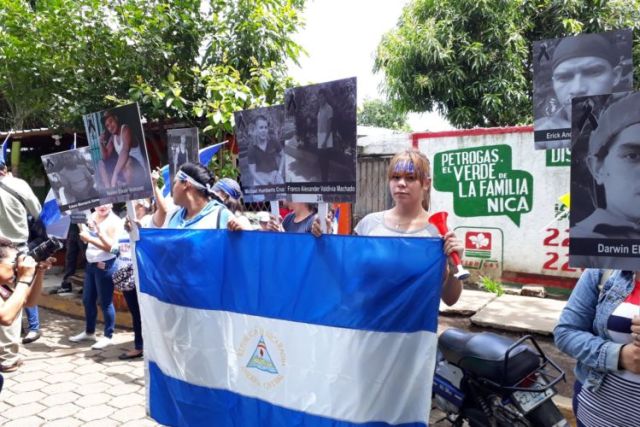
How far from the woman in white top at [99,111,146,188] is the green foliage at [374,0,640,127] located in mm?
7850

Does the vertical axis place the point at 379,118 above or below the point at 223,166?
above

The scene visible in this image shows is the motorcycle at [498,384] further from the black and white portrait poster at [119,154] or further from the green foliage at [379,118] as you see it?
the green foliage at [379,118]

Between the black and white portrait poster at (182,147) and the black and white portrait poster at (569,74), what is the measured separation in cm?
256

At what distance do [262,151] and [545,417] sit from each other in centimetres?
241

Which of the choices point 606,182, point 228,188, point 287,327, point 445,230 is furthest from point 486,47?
point 606,182

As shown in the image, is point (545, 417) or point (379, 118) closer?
point (545, 417)

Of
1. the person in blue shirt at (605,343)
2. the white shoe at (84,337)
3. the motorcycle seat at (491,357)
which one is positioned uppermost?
the person in blue shirt at (605,343)

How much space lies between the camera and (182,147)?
4297 millimetres

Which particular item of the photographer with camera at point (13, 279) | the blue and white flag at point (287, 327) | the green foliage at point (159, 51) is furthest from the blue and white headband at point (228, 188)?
the photographer with camera at point (13, 279)

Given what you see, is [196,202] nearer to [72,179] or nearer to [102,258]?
[72,179]

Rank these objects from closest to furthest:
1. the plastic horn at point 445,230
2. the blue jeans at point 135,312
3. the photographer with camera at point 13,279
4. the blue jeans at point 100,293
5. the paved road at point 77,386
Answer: the plastic horn at point 445,230
the photographer with camera at point 13,279
the paved road at point 77,386
the blue jeans at point 135,312
the blue jeans at point 100,293

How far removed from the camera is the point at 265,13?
6.11m

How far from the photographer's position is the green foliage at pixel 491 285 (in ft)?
19.2

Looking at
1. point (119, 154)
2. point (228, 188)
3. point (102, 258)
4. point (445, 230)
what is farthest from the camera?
point (102, 258)
